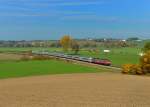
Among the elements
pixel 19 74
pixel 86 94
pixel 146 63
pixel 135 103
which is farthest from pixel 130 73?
pixel 135 103

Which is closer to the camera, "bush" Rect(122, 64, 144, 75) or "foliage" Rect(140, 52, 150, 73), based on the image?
"bush" Rect(122, 64, 144, 75)

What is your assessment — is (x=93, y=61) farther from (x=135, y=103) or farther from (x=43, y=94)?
(x=135, y=103)

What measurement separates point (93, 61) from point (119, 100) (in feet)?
237

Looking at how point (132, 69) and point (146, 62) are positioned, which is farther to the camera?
point (146, 62)

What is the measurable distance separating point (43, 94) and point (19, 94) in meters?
2.49

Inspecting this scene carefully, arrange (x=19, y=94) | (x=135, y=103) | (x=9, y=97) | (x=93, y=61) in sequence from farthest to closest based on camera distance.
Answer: (x=93, y=61), (x=19, y=94), (x=9, y=97), (x=135, y=103)

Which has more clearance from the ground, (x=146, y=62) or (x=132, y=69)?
(x=146, y=62)

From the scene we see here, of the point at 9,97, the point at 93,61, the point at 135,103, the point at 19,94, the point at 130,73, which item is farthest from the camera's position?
the point at 93,61

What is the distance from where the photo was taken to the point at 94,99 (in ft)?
122

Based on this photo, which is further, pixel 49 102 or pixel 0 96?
pixel 0 96

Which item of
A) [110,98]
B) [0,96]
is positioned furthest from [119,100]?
[0,96]

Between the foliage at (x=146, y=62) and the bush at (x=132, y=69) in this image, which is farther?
the foliage at (x=146, y=62)

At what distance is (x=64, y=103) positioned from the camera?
34.4 metres

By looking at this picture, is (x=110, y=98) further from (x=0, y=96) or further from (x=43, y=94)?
(x=0, y=96)
